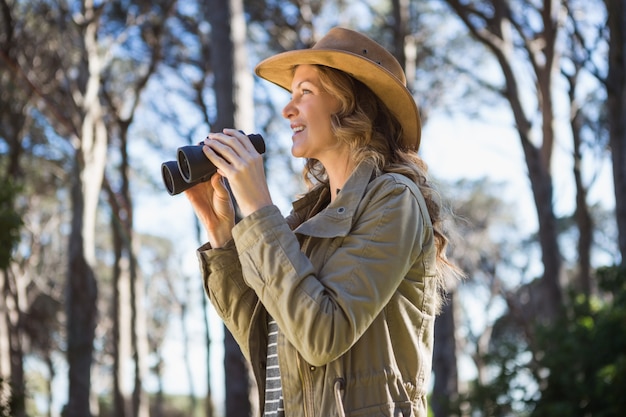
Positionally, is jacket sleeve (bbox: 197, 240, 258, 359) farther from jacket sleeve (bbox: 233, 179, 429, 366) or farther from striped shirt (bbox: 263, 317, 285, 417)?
jacket sleeve (bbox: 233, 179, 429, 366)

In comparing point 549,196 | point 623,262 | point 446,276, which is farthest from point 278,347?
point 549,196

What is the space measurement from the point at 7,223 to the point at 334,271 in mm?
3814

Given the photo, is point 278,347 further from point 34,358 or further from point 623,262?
point 34,358

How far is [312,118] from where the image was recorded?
1999 mm

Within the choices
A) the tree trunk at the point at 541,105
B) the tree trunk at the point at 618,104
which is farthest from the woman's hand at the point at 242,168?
the tree trunk at the point at 541,105

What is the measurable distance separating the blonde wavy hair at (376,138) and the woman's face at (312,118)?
16mm

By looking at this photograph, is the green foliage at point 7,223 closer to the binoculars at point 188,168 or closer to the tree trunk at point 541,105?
the binoculars at point 188,168

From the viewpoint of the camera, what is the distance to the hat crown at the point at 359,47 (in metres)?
2.02

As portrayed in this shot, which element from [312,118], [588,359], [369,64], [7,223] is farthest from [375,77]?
[588,359]

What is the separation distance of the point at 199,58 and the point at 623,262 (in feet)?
30.5

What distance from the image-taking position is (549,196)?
10133 mm

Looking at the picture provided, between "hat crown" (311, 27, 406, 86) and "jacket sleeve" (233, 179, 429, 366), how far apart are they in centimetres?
37

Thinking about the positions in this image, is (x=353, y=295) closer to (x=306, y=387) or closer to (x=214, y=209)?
(x=306, y=387)

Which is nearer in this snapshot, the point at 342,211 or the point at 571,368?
the point at 342,211
